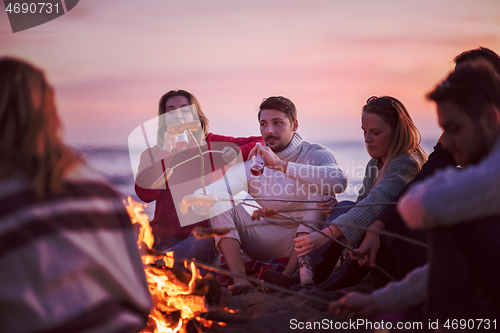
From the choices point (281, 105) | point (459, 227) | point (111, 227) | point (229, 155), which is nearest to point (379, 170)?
point (281, 105)

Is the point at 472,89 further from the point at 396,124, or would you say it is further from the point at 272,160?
the point at 272,160

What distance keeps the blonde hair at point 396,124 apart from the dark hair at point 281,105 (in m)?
0.84

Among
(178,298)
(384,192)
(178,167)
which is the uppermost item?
(178,167)

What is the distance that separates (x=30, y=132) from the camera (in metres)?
1.23

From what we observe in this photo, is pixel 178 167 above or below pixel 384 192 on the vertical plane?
above

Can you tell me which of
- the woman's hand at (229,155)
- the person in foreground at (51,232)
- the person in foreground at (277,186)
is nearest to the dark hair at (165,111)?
the woman's hand at (229,155)

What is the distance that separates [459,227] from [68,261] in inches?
53.6

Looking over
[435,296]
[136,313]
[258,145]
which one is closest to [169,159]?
[258,145]

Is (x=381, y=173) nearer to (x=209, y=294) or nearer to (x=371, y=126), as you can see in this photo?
(x=371, y=126)

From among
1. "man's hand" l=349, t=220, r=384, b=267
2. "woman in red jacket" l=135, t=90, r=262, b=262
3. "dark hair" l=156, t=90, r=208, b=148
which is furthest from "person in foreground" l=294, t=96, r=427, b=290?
"dark hair" l=156, t=90, r=208, b=148

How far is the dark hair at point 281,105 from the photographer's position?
3562 mm

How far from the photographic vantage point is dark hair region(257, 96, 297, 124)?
140 inches

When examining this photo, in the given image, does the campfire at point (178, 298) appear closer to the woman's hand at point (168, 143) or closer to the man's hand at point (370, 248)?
the man's hand at point (370, 248)

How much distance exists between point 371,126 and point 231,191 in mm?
1342
